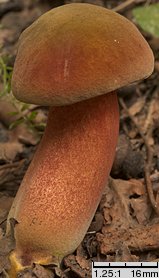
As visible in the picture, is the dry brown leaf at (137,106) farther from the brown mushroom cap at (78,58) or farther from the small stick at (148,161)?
the brown mushroom cap at (78,58)

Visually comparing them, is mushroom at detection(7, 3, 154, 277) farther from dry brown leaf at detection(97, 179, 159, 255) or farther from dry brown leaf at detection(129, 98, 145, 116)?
dry brown leaf at detection(129, 98, 145, 116)

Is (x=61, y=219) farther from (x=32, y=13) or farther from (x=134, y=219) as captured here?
(x=32, y=13)

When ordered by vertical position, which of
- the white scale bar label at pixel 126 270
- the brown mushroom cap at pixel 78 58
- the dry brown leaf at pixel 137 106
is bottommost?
the white scale bar label at pixel 126 270

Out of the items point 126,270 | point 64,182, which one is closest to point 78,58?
point 64,182

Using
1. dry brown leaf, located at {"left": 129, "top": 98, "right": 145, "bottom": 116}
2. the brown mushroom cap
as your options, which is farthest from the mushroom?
dry brown leaf, located at {"left": 129, "top": 98, "right": 145, "bottom": 116}

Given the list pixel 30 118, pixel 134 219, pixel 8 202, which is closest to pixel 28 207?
pixel 8 202

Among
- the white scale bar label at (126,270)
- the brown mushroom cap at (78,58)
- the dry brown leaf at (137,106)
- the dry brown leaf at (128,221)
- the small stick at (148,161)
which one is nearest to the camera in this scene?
the brown mushroom cap at (78,58)

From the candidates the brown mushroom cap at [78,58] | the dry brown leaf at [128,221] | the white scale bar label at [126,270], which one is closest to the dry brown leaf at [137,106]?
the dry brown leaf at [128,221]
